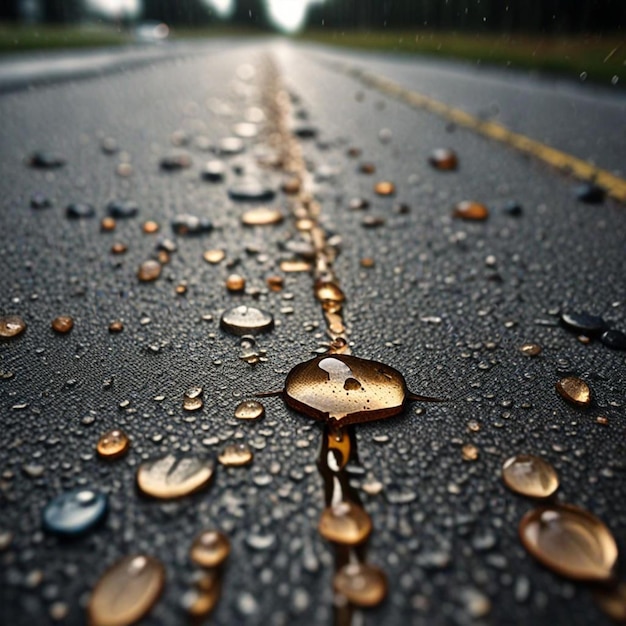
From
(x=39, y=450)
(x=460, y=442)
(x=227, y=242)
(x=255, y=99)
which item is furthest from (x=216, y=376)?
(x=255, y=99)

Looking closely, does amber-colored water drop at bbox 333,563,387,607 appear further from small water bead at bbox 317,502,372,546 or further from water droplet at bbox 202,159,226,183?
water droplet at bbox 202,159,226,183

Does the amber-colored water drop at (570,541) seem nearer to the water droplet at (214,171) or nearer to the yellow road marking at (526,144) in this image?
the yellow road marking at (526,144)

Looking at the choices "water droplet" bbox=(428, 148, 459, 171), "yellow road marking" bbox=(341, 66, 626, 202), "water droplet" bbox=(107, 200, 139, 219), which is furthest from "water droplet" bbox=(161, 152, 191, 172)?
"yellow road marking" bbox=(341, 66, 626, 202)

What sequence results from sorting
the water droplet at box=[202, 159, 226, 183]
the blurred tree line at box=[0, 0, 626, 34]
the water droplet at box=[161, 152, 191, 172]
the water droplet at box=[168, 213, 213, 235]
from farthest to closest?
the blurred tree line at box=[0, 0, 626, 34] < the water droplet at box=[161, 152, 191, 172] < the water droplet at box=[202, 159, 226, 183] < the water droplet at box=[168, 213, 213, 235]

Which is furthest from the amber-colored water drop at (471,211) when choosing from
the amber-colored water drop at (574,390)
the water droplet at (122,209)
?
the water droplet at (122,209)

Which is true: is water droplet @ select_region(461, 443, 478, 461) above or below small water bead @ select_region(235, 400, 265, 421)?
above

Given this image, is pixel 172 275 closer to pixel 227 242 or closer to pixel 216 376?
pixel 227 242
